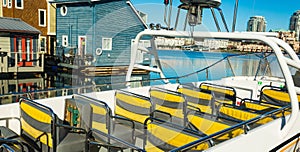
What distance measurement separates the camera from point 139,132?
Answer: 2979 millimetres

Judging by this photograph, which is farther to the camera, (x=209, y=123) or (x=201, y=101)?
(x=201, y=101)

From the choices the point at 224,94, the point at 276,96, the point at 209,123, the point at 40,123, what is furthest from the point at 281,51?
the point at 40,123

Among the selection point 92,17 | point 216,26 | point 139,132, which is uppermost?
point 92,17

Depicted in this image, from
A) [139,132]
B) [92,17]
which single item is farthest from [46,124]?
[92,17]

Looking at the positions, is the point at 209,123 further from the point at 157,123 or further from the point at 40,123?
the point at 40,123

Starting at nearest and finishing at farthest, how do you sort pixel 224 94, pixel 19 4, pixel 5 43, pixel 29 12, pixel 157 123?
1. pixel 157 123
2. pixel 224 94
3. pixel 5 43
4. pixel 19 4
5. pixel 29 12

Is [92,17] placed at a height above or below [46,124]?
above

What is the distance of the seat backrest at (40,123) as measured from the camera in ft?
7.19

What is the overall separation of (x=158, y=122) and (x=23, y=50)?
1448cm

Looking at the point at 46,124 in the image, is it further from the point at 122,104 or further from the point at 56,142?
the point at 122,104

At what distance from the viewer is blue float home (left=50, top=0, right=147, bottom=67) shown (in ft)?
49.1

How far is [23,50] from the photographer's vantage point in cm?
1485

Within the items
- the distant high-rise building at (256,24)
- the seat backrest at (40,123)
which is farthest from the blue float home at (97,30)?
the seat backrest at (40,123)

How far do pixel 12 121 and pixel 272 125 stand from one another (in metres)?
2.69
